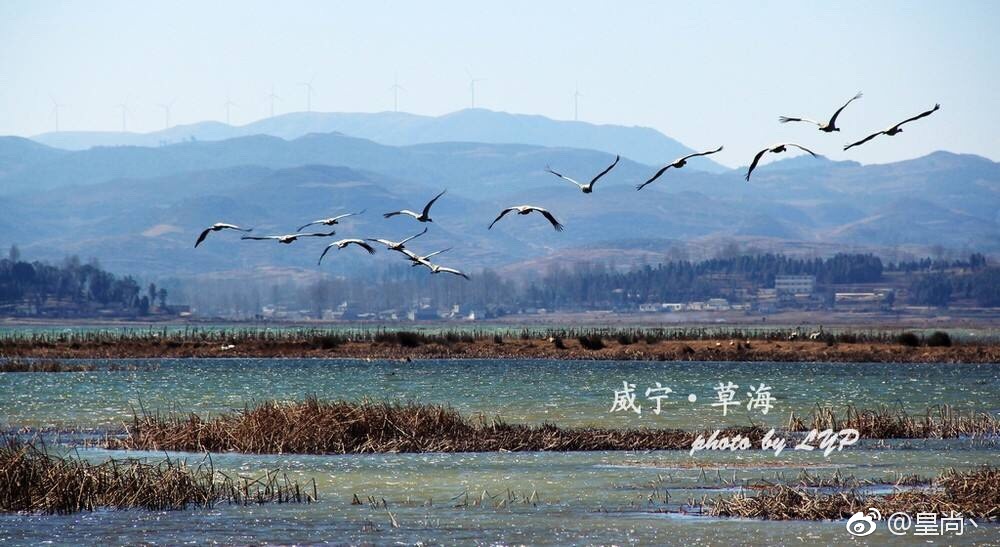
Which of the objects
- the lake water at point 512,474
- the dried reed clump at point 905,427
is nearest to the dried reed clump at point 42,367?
the lake water at point 512,474

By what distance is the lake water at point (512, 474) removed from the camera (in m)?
26.7

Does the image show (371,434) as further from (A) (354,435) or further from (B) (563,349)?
(B) (563,349)

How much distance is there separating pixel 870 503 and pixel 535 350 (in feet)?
237

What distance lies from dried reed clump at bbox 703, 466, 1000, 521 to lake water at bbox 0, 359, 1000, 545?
13.2 inches

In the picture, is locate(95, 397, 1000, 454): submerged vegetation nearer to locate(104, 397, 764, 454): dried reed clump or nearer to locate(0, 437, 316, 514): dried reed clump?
locate(104, 397, 764, 454): dried reed clump

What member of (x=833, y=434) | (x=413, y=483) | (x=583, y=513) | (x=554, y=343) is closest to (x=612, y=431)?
(x=833, y=434)

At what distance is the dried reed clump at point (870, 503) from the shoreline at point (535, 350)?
66.4m

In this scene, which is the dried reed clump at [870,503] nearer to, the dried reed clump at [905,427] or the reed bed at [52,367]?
the dried reed clump at [905,427]

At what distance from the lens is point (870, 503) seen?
2761 centimetres

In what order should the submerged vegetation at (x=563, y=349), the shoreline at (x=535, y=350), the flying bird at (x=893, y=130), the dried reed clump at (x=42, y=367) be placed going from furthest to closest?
the submerged vegetation at (x=563, y=349)
the shoreline at (x=535, y=350)
the dried reed clump at (x=42, y=367)
the flying bird at (x=893, y=130)

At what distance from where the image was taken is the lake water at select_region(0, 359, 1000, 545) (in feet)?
87.7

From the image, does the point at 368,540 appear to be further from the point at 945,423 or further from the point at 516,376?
the point at 516,376

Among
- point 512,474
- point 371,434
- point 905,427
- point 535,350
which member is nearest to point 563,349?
point 535,350

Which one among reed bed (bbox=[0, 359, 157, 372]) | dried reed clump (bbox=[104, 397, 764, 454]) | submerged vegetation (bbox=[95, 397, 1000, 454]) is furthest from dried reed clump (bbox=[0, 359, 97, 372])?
dried reed clump (bbox=[104, 397, 764, 454])
